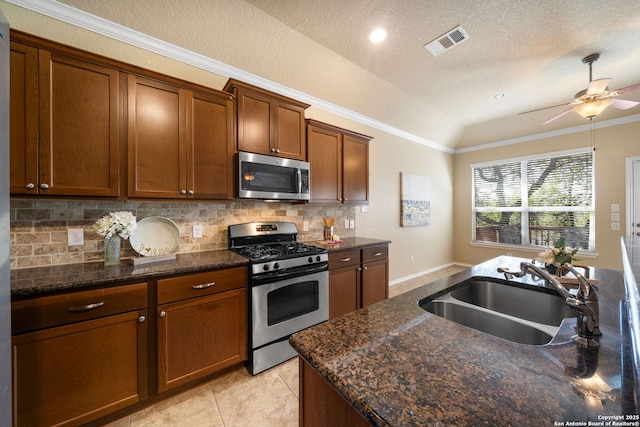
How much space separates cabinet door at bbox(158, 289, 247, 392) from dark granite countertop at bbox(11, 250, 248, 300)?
238mm

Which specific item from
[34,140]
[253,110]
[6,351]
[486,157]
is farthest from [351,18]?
[486,157]

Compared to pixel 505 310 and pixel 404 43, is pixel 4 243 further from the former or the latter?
pixel 404 43

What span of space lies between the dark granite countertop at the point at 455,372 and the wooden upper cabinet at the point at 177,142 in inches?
65.6

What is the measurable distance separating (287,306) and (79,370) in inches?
52.9

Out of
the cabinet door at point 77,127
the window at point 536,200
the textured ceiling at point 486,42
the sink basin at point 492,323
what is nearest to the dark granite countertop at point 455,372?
the sink basin at point 492,323

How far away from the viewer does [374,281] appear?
2.98 m

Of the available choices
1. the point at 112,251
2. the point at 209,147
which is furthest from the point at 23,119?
the point at 209,147

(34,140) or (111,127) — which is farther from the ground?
(111,127)

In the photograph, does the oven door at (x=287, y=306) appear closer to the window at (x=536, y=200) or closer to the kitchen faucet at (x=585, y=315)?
the kitchen faucet at (x=585, y=315)

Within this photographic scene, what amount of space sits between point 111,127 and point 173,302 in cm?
130

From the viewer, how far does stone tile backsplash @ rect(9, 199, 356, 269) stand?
162cm

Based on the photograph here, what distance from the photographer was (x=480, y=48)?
103 inches

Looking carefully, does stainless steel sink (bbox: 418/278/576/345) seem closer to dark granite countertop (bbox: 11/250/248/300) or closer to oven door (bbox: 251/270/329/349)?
oven door (bbox: 251/270/329/349)

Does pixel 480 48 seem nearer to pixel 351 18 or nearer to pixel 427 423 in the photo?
pixel 351 18
